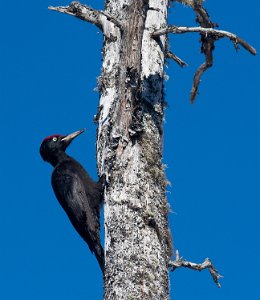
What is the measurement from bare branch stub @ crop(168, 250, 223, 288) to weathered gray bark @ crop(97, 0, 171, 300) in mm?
118

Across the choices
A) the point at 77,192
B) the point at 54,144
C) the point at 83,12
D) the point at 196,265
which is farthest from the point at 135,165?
the point at 54,144

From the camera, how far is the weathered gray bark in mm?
4523

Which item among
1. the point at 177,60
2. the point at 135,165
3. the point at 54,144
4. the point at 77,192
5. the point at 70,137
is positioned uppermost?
the point at 177,60

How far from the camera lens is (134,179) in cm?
490

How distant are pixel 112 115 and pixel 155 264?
1210mm

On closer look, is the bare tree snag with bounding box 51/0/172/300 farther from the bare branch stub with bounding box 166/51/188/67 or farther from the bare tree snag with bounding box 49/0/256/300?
the bare branch stub with bounding box 166/51/188/67

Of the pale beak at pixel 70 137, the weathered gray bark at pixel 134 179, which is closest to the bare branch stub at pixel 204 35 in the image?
the weathered gray bark at pixel 134 179

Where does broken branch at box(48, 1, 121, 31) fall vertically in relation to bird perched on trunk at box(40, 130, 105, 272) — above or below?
above

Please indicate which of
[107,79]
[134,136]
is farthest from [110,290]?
[107,79]

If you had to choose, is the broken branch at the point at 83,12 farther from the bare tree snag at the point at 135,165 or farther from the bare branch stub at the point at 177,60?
the bare branch stub at the point at 177,60

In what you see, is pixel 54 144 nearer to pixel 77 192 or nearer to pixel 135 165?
pixel 77 192

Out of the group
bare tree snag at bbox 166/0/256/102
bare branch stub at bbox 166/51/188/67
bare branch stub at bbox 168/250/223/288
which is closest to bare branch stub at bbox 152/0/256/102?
bare tree snag at bbox 166/0/256/102

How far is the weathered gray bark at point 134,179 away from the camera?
4.52 m

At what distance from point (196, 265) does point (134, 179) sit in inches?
33.9
